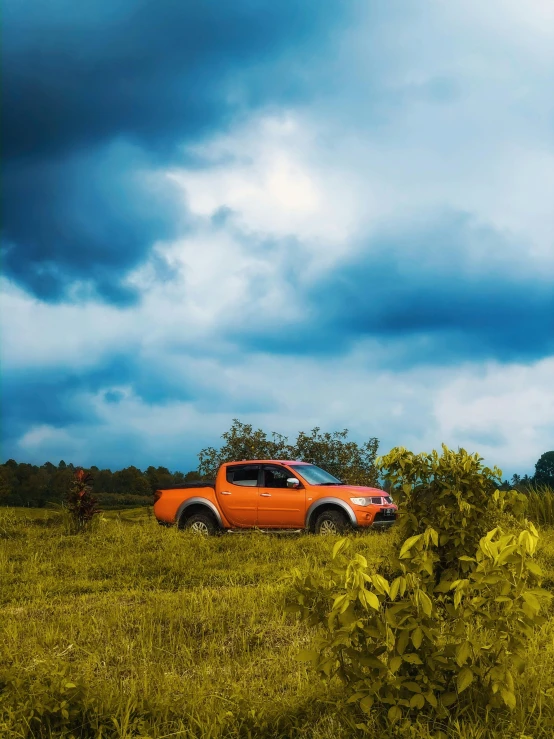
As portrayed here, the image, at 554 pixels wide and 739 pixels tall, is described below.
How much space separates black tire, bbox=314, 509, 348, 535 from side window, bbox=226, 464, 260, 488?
1505 mm

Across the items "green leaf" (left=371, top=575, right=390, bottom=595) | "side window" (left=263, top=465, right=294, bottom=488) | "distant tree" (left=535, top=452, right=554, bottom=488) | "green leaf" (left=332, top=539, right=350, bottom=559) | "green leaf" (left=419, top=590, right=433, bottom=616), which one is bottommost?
"green leaf" (left=419, top=590, right=433, bottom=616)

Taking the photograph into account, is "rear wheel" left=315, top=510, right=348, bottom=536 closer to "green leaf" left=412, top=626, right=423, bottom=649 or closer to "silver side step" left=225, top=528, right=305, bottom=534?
"silver side step" left=225, top=528, right=305, bottom=534

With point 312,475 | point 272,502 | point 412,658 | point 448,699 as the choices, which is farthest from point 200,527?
point 412,658

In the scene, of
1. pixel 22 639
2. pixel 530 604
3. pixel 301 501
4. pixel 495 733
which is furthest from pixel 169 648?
pixel 301 501

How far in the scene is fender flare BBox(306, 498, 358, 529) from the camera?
13.4 meters

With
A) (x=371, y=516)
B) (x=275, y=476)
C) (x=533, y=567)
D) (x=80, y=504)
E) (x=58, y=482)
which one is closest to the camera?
(x=533, y=567)

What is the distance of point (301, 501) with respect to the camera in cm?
1391

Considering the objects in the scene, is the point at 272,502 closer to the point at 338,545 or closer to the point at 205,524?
the point at 205,524

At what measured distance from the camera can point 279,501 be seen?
14.1m

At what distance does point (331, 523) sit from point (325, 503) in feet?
1.28

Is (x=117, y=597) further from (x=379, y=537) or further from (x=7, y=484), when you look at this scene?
(x=7, y=484)

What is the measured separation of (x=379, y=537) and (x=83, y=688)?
7958mm

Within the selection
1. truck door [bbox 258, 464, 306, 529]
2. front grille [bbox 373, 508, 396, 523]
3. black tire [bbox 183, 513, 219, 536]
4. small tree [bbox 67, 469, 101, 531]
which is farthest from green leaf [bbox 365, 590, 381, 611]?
small tree [bbox 67, 469, 101, 531]

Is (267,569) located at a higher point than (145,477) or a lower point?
lower
